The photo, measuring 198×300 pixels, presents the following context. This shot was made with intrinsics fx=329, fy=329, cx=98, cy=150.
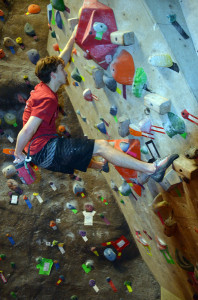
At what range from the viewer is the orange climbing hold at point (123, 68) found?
2.39 metres

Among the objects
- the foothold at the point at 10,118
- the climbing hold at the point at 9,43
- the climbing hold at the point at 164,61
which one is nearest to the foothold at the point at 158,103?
the climbing hold at the point at 164,61

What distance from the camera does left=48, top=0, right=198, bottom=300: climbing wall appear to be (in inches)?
77.4

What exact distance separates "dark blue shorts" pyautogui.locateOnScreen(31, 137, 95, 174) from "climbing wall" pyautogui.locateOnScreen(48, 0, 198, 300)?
0.35m

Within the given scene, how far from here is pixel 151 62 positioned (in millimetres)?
2059

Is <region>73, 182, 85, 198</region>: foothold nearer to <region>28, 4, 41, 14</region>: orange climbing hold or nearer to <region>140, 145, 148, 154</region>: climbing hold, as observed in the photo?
<region>140, 145, 148, 154</region>: climbing hold

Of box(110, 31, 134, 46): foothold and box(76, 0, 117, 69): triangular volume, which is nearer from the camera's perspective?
box(110, 31, 134, 46): foothold

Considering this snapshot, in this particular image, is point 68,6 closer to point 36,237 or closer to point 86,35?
point 86,35

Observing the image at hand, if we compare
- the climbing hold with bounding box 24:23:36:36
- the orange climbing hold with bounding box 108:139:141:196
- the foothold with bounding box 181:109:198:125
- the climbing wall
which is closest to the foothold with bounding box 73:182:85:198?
the climbing wall

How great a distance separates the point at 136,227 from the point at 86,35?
243 cm

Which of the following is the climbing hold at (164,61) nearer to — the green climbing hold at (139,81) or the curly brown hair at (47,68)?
the green climbing hold at (139,81)

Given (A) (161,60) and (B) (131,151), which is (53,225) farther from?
(A) (161,60)

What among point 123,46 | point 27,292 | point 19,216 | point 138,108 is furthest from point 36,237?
point 123,46

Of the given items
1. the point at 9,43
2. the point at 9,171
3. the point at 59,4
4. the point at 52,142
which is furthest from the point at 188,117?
the point at 9,43

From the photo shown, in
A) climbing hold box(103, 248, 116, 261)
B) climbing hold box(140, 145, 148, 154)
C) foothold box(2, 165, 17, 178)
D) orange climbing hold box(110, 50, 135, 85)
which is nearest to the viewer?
A: orange climbing hold box(110, 50, 135, 85)
